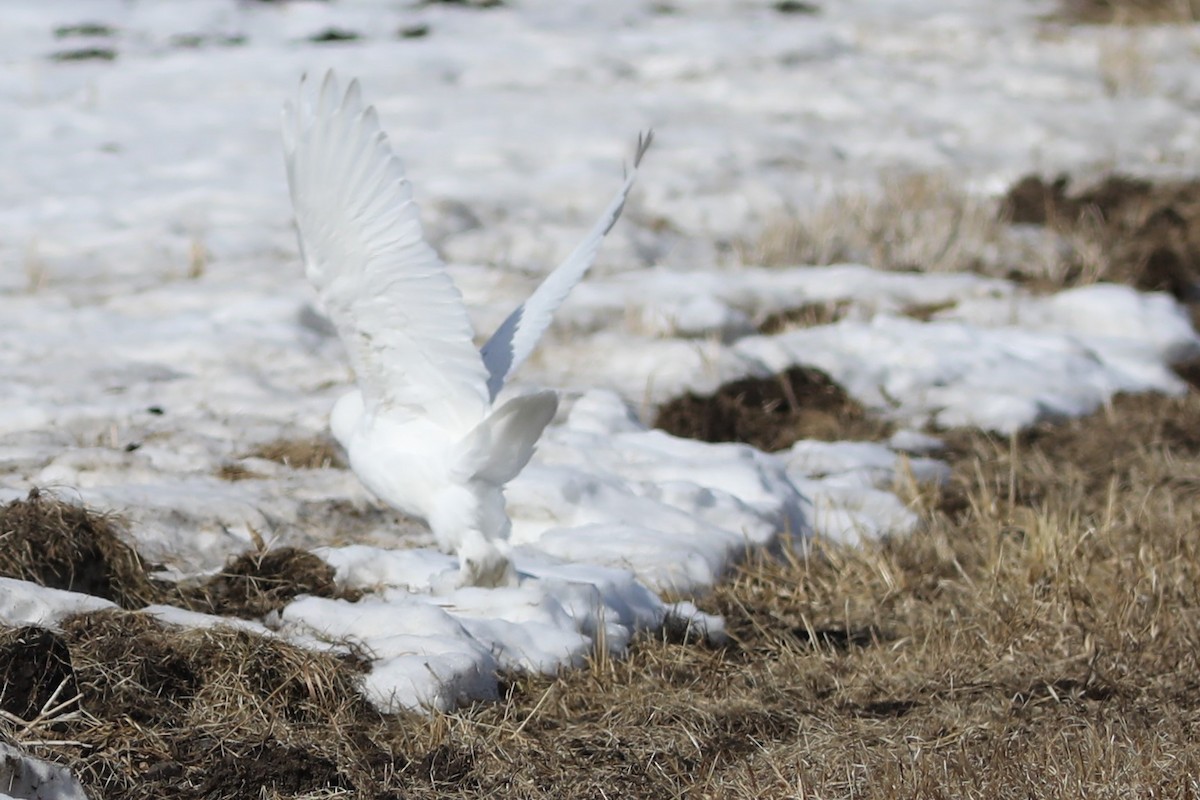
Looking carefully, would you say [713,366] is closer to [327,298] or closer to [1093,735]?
[327,298]

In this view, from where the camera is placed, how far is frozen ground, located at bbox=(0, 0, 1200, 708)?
16.2ft

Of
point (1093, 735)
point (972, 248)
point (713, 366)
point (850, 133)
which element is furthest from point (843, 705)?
point (850, 133)

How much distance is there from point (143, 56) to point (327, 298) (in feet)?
27.4

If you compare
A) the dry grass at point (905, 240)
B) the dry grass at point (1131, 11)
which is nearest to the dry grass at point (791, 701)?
the dry grass at point (905, 240)

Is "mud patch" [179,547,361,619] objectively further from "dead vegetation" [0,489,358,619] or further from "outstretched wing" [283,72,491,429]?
"outstretched wing" [283,72,491,429]

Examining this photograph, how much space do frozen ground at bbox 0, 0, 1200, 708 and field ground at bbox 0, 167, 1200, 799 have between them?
206 mm

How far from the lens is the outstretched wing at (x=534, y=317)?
177 inches

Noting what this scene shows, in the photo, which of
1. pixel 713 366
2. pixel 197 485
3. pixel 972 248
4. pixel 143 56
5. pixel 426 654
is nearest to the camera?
pixel 426 654

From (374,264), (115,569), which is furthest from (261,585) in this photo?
(374,264)

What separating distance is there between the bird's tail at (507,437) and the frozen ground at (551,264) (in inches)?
15.3

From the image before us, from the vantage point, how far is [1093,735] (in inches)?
136

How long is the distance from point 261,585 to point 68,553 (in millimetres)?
565

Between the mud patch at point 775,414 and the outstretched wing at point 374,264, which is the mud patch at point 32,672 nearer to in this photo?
the outstretched wing at point 374,264

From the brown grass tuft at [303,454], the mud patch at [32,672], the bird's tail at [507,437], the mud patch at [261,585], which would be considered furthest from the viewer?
the brown grass tuft at [303,454]
